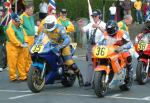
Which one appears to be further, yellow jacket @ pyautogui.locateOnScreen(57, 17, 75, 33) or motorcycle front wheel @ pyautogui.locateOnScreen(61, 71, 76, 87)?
yellow jacket @ pyautogui.locateOnScreen(57, 17, 75, 33)

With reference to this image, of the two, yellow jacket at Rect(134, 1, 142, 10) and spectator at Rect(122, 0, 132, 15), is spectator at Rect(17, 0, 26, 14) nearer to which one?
spectator at Rect(122, 0, 132, 15)

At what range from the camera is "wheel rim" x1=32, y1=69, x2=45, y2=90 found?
13661 millimetres

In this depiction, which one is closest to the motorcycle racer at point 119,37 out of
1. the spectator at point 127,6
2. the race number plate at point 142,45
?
the race number plate at point 142,45

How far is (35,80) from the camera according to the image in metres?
13.7

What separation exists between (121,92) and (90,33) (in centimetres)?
158

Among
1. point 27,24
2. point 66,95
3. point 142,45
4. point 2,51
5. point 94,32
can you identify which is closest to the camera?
point 66,95

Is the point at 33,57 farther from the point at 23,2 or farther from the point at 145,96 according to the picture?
the point at 23,2

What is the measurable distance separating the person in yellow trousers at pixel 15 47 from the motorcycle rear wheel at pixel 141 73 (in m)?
2.99

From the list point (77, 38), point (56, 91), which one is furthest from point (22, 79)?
point (77, 38)

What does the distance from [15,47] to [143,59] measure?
333 centimetres

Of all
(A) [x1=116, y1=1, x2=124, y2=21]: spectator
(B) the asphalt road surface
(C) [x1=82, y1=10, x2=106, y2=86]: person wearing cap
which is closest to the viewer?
(B) the asphalt road surface

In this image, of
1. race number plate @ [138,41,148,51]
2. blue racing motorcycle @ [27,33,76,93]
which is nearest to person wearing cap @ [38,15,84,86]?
blue racing motorcycle @ [27,33,76,93]

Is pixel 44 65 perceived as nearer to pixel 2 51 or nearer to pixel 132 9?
pixel 2 51

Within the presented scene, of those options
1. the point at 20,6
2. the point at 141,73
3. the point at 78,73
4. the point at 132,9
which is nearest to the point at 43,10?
the point at 20,6
